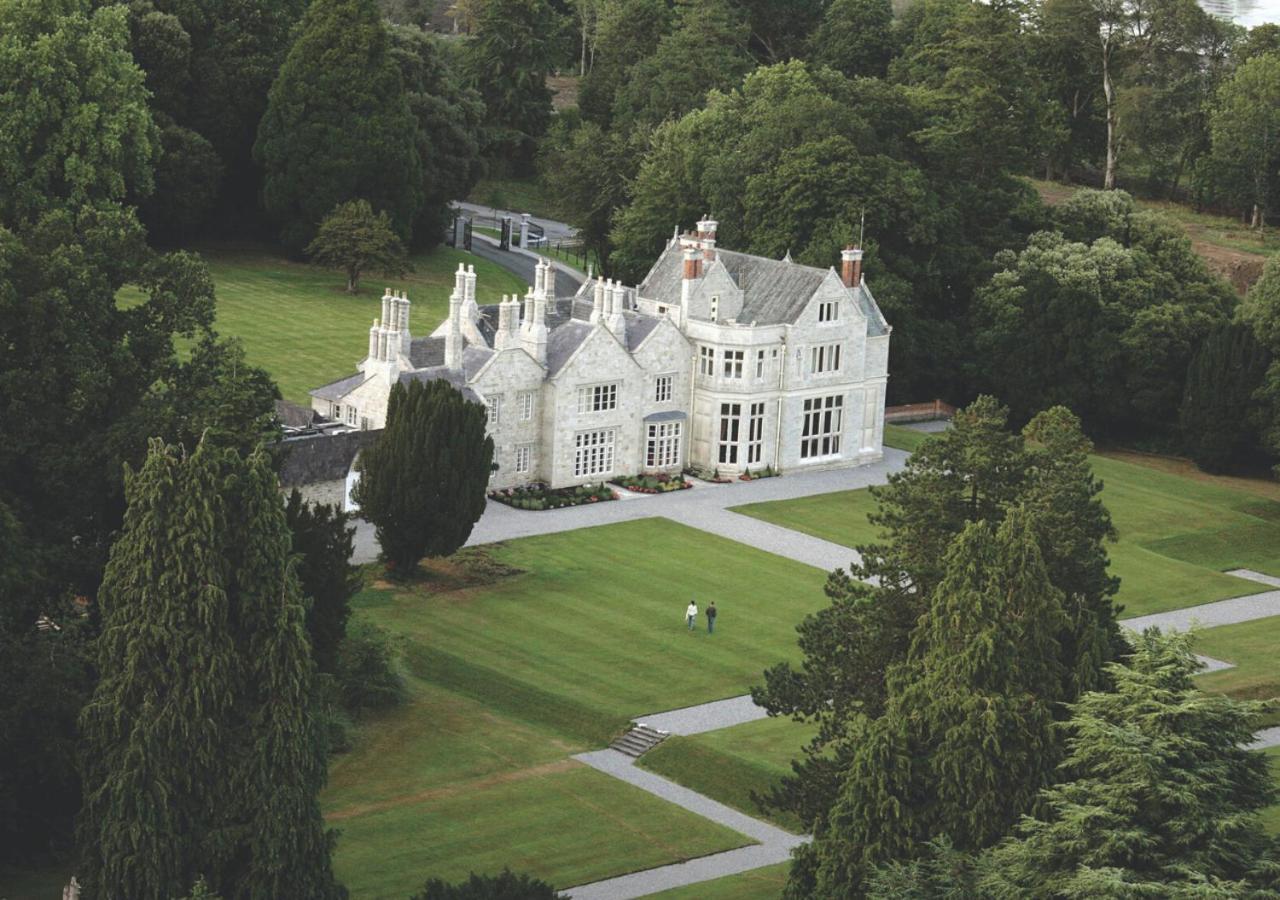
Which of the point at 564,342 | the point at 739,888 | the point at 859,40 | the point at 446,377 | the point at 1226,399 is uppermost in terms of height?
the point at 859,40

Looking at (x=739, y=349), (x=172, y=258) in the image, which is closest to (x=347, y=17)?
(x=739, y=349)

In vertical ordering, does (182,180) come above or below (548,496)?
above

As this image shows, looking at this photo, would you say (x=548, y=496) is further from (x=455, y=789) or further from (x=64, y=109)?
(x=64, y=109)

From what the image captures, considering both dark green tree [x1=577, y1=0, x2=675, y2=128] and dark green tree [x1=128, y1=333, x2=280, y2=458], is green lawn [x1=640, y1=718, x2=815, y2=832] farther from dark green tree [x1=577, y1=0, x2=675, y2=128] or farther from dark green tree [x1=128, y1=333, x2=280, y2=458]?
dark green tree [x1=577, y1=0, x2=675, y2=128]

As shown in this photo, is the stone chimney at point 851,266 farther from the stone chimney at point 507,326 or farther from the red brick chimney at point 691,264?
the stone chimney at point 507,326

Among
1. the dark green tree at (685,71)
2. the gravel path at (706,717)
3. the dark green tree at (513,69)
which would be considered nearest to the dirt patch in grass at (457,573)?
the gravel path at (706,717)

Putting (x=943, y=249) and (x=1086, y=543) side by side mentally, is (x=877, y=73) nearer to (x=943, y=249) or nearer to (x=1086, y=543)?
(x=943, y=249)

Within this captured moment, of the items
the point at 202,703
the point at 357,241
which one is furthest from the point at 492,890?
the point at 357,241
